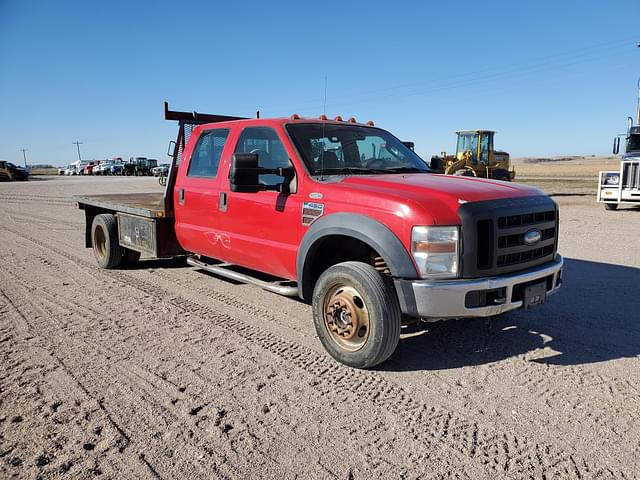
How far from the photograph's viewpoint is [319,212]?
13.5 feet

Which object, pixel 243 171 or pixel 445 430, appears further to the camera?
pixel 243 171

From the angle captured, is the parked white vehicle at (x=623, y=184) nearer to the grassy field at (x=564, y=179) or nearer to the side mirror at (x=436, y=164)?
the grassy field at (x=564, y=179)

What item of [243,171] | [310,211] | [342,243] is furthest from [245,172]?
[342,243]

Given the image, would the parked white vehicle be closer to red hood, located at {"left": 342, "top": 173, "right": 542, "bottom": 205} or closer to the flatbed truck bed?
red hood, located at {"left": 342, "top": 173, "right": 542, "bottom": 205}

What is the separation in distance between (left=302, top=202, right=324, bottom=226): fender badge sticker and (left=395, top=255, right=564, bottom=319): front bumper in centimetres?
Answer: 97

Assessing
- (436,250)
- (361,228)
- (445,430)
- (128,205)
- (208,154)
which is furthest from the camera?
(128,205)

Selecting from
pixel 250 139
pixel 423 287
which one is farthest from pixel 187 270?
pixel 423 287

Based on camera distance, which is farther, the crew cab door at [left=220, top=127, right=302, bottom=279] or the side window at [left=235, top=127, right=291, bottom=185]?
the side window at [left=235, top=127, right=291, bottom=185]

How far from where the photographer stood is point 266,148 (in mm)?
4906

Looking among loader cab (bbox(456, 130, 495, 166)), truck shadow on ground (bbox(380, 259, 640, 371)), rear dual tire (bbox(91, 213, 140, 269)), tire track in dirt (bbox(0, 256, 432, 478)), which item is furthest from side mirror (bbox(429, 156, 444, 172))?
loader cab (bbox(456, 130, 495, 166))

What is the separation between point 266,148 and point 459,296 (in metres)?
2.48

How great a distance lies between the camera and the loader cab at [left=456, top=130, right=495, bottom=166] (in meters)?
22.9

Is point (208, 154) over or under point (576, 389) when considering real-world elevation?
over

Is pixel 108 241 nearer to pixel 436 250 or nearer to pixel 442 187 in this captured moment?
pixel 442 187
